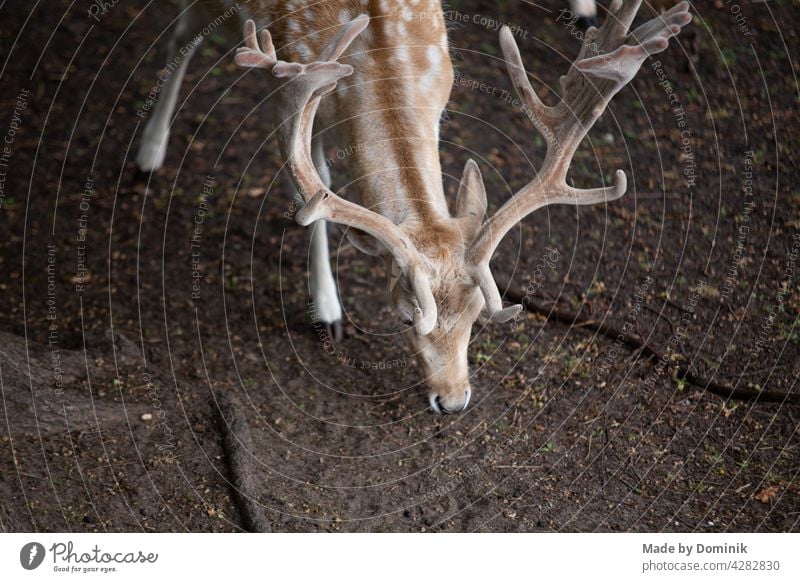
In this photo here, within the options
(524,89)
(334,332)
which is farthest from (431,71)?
(334,332)

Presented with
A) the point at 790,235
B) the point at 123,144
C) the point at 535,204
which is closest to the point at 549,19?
the point at 790,235

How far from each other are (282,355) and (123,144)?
1998 millimetres

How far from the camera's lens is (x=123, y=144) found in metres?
5.36

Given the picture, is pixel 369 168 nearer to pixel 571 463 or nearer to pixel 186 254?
pixel 571 463

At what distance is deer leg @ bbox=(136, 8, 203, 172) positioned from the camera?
5129mm

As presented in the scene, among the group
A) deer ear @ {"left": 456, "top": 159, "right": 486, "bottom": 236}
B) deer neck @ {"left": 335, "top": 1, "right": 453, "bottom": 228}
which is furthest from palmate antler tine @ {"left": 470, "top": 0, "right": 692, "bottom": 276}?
deer neck @ {"left": 335, "top": 1, "right": 453, "bottom": 228}

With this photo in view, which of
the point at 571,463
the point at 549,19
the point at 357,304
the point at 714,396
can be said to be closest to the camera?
the point at 571,463

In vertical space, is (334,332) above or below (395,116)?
below

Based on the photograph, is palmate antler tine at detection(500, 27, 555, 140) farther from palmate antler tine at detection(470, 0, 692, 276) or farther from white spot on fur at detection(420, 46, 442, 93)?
white spot on fur at detection(420, 46, 442, 93)

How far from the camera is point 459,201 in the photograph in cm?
332

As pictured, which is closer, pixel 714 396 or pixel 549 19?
pixel 714 396

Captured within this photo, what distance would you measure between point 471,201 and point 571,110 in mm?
463

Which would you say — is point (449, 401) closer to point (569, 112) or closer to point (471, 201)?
point (471, 201)

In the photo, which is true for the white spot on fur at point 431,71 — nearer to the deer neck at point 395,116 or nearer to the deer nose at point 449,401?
the deer neck at point 395,116
